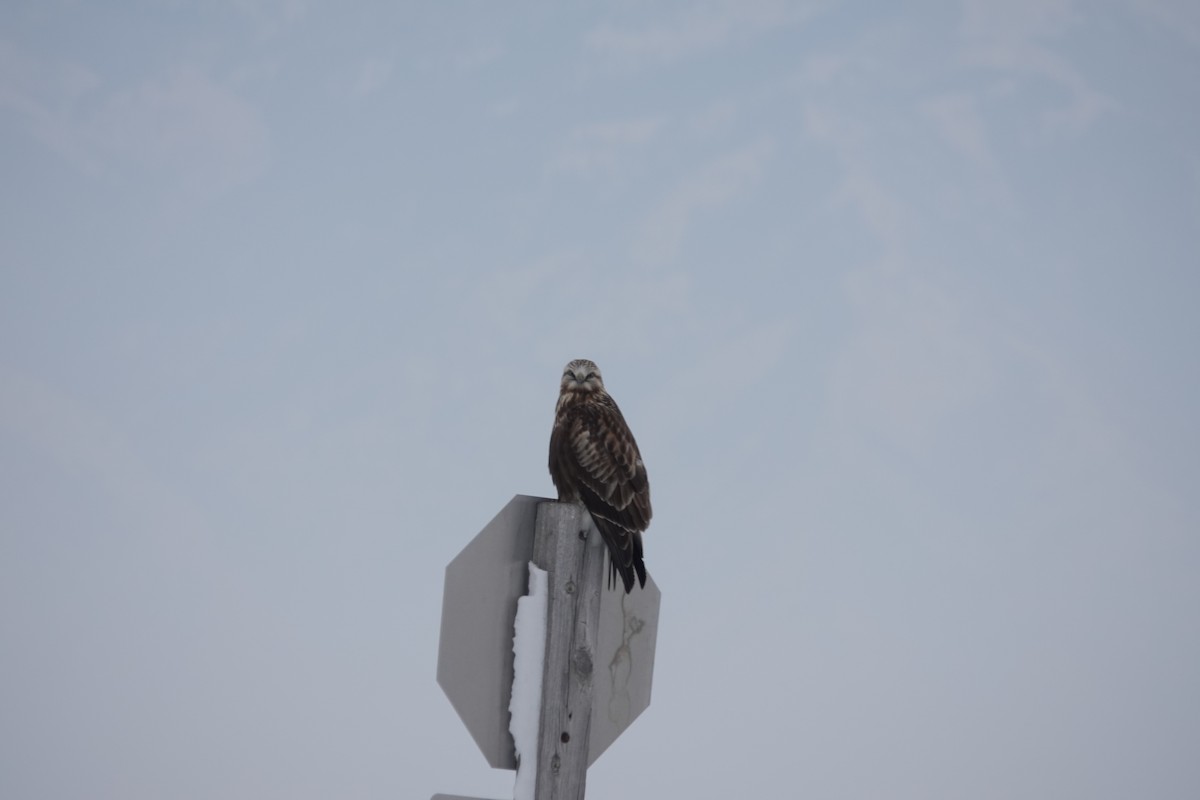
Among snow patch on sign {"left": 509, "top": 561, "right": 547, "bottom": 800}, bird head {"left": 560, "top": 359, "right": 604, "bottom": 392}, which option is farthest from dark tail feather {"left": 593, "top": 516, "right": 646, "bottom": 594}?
bird head {"left": 560, "top": 359, "right": 604, "bottom": 392}

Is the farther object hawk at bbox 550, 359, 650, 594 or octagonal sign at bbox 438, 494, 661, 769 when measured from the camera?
hawk at bbox 550, 359, 650, 594

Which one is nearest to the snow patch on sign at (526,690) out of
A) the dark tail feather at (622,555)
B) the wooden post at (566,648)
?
the wooden post at (566,648)

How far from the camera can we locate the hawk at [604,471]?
159 inches

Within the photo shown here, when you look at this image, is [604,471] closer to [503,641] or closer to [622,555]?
[622,555]

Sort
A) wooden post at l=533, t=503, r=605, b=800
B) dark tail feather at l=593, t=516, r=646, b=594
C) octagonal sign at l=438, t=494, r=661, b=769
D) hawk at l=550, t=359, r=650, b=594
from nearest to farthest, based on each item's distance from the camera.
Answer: octagonal sign at l=438, t=494, r=661, b=769
wooden post at l=533, t=503, r=605, b=800
dark tail feather at l=593, t=516, r=646, b=594
hawk at l=550, t=359, r=650, b=594

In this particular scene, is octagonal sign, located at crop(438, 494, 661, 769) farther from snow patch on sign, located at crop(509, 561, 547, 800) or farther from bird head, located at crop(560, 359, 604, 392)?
bird head, located at crop(560, 359, 604, 392)

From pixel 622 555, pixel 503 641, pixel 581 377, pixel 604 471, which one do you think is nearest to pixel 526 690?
pixel 503 641

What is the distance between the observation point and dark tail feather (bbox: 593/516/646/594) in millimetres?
3861

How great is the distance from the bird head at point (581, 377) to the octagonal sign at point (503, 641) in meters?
2.21

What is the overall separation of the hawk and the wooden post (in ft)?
0.53

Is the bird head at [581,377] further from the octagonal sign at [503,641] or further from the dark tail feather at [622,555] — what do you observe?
the octagonal sign at [503,641]

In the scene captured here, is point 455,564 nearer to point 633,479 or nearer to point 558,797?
point 558,797

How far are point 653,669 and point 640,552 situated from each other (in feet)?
1.63

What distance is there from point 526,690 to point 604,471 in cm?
140
